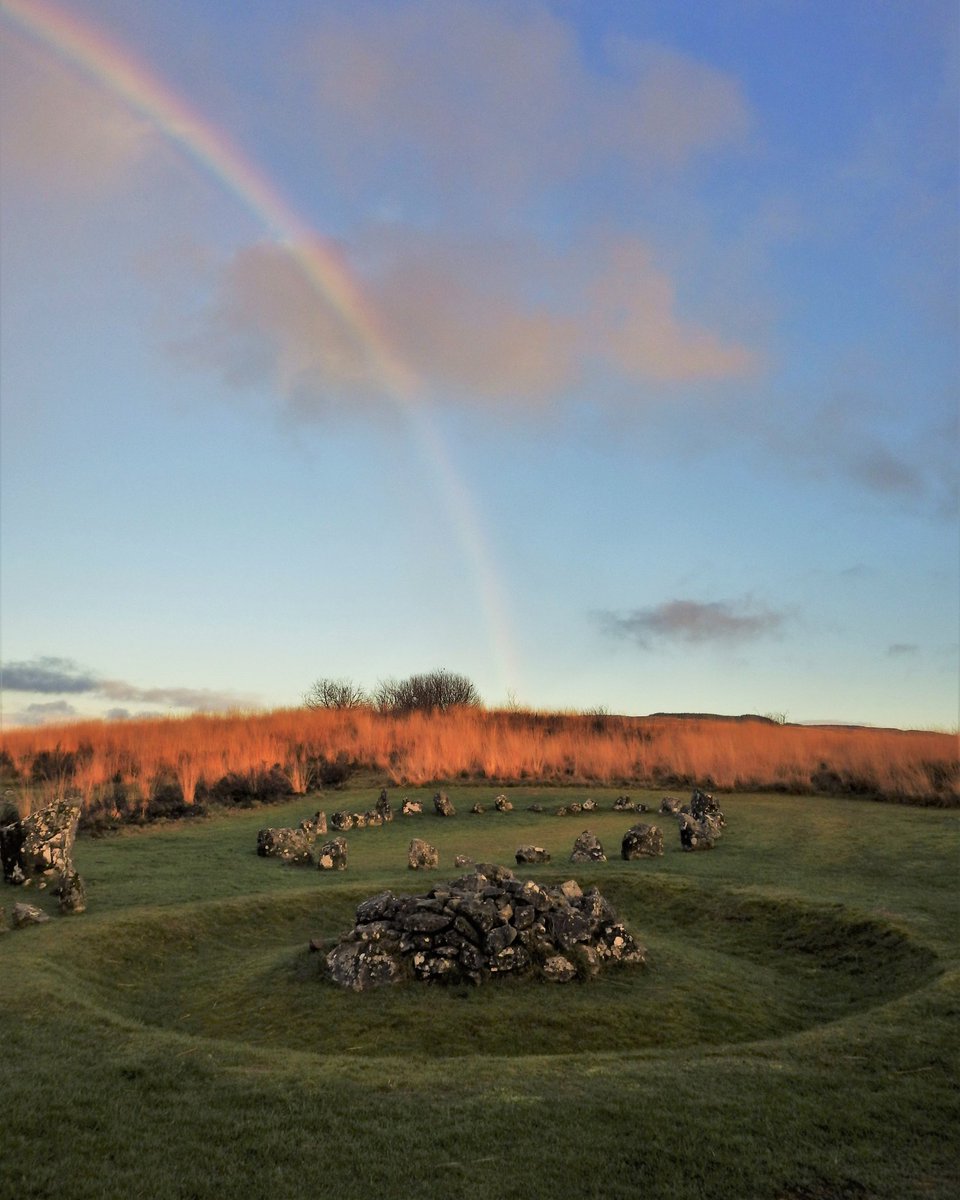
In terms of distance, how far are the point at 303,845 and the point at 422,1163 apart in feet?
34.2

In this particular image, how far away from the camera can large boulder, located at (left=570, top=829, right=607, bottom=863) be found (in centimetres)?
1309

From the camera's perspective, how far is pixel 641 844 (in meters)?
13.5

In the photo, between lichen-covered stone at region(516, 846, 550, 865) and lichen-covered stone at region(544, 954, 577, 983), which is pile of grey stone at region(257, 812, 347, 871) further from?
lichen-covered stone at region(544, 954, 577, 983)

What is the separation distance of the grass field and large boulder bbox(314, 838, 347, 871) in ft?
3.03

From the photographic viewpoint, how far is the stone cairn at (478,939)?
7.80 metres

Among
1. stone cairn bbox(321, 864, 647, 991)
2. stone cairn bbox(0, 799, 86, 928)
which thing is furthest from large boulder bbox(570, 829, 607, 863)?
stone cairn bbox(0, 799, 86, 928)

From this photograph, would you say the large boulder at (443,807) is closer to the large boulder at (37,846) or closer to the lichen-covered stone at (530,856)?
the lichen-covered stone at (530,856)

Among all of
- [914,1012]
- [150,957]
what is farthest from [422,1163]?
[150,957]

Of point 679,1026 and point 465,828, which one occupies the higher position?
point 465,828

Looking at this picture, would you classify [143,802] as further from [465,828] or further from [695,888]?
[695,888]

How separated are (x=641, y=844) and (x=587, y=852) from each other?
905 millimetres

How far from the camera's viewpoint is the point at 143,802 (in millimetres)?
→ 19672

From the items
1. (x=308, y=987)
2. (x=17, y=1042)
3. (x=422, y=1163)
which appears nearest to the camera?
(x=422, y=1163)

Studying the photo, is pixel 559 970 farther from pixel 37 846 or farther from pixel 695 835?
pixel 37 846
